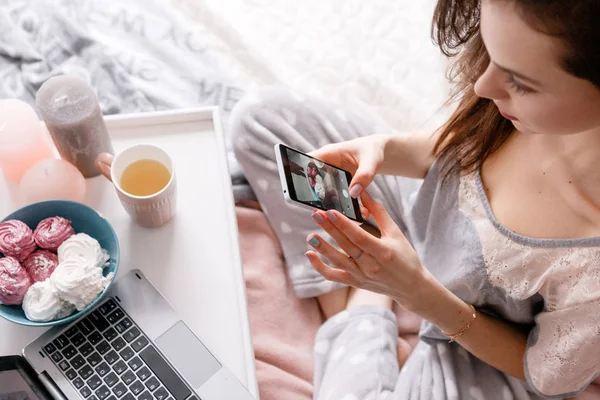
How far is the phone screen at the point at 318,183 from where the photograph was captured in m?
0.70

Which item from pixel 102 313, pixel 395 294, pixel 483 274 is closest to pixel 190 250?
pixel 102 313

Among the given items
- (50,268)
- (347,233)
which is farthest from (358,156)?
(50,268)

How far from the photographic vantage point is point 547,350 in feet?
2.51

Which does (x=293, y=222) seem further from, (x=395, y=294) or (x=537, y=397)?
(x=537, y=397)

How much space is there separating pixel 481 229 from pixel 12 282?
0.55m

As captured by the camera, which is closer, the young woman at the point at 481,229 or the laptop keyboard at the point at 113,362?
the young woman at the point at 481,229

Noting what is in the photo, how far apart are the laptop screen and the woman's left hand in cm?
33

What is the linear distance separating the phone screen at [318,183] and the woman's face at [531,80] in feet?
0.70

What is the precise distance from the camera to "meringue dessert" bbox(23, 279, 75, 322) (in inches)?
26.5

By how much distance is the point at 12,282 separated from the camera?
0.67 m

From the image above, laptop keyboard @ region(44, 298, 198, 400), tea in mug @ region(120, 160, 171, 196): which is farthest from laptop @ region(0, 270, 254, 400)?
tea in mug @ region(120, 160, 171, 196)

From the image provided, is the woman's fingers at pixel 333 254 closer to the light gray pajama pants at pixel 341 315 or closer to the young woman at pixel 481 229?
the young woman at pixel 481 229

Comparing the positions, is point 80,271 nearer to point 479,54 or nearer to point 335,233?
point 335,233

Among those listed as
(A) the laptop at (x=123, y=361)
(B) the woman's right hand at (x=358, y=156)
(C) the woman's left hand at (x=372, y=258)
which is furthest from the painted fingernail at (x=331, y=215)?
(A) the laptop at (x=123, y=361)
